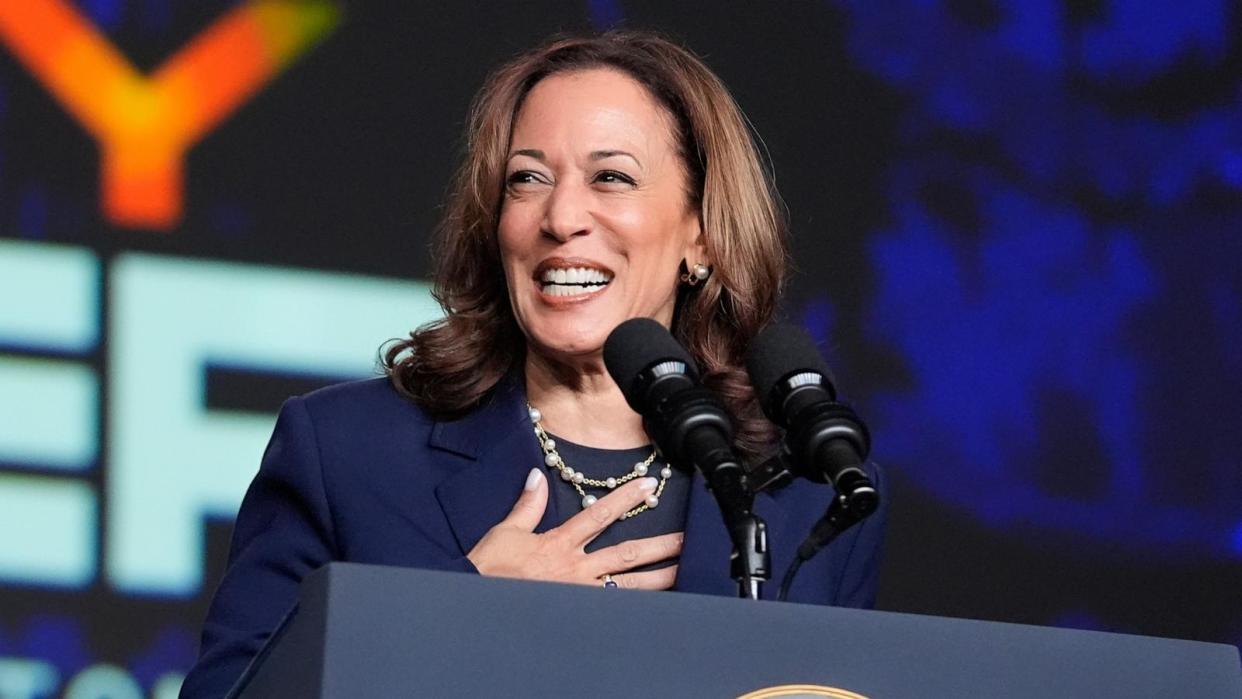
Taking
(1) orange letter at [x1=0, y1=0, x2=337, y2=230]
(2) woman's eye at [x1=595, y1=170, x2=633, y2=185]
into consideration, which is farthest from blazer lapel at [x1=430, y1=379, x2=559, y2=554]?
(1) orange letter at [x1=0, y1=0, x2=337, y2=230]

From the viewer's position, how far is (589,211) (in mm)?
2270

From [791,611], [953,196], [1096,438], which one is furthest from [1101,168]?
[791,611]

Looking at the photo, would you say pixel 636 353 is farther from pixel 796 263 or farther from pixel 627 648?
pixel 796 263

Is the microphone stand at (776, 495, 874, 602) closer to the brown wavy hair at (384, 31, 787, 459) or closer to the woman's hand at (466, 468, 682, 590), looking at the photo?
the woman's hand at (466, 468, 682, 590)

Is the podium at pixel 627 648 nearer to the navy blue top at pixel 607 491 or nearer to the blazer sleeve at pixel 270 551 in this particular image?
the blazer sleeve at pixel 270 551

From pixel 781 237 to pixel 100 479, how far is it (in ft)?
3.60

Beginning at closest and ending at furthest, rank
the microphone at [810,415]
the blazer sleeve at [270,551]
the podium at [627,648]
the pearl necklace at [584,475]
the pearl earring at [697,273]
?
the podium at [627,648]
the microphone at [810,415]
the blazer sleeve at [270,551]
the pearl necklace at [584,475]
the pearl earring at [697,273]

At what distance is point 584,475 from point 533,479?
0.13 meters

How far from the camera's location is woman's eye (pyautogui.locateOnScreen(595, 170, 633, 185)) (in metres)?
2.31

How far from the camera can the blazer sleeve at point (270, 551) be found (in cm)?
193

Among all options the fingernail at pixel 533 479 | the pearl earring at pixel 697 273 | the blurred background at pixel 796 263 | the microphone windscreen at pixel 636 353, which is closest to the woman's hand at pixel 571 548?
the fingernail at pixel 533 479

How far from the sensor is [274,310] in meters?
3.00

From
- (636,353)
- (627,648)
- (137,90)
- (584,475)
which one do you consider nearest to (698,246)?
(584,475)

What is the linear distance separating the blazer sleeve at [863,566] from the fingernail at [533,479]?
38 cm
